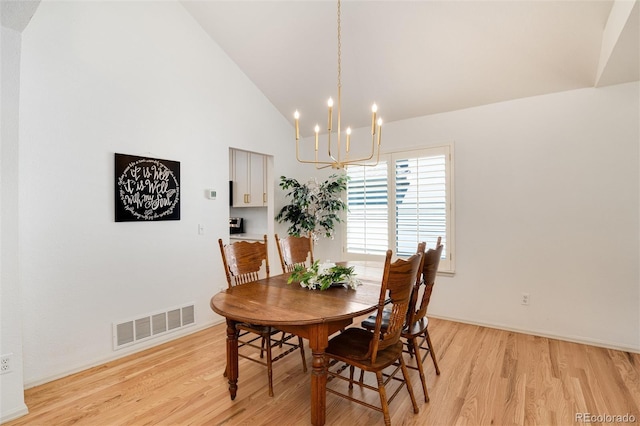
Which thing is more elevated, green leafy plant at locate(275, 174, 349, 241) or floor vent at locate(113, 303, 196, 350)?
green leafy plant at locate(275, 174, 349, 241)

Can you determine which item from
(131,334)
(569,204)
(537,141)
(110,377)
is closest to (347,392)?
(110,377)

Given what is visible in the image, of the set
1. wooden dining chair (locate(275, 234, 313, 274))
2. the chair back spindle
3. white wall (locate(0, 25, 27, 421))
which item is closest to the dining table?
the chair back spindle

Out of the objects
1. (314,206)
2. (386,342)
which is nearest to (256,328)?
(386,342)

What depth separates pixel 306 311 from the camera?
1937 millimetres

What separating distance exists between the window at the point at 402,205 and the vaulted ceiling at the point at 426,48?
0.63 metres

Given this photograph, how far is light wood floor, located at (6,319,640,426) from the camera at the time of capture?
6.90ft

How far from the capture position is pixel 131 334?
3.10 metres

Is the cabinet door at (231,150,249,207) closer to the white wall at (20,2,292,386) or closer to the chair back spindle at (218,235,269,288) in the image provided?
the white wall at (20,2,292,386)

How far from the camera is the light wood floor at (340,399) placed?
2104mm

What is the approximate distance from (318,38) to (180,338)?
3.48 metres

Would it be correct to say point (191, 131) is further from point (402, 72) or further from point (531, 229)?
point (531, 229)

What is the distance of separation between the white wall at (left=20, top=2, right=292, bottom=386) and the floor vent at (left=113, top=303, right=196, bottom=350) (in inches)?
3.1

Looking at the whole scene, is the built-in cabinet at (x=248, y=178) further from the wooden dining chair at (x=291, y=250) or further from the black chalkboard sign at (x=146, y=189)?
the wooden dining chair at (x=291, y=250)

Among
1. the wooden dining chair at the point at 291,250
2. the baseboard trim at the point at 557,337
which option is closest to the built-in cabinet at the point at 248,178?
the wooden dining chair at the point at 291,250
